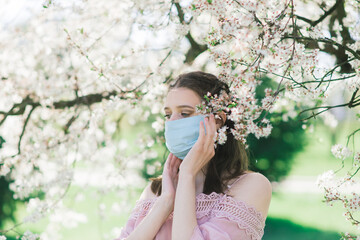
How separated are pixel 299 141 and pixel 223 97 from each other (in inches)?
231

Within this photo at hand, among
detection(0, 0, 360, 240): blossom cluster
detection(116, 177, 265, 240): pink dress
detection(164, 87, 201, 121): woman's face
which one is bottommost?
detection(116, 177, 265, 240): pink dress

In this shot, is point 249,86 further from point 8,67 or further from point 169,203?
point 8,67

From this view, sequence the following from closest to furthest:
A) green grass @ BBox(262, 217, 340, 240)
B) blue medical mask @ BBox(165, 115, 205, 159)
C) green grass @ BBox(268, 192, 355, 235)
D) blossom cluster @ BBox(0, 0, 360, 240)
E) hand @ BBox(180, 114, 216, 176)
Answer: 1. blossom cluster @ BBox(0, 0, 360, 240)
2. hand @ BBox(180, 114, 216, 176)
3. blue medical mask @ BBox(165, 115, 205, 159)
4. green grass @ BBox(262, 217, 340, 240)
5. green grass @ BBox(268, 192, 355, 235)

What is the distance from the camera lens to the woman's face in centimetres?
214

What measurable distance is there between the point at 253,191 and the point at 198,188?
314 mm

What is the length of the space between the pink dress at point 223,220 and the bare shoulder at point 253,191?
3cm

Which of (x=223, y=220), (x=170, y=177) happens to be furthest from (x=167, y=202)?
(x=223, y=220)

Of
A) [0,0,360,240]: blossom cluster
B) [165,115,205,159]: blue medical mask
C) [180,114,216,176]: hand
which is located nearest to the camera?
[0,0,360,240]: blossom cluster

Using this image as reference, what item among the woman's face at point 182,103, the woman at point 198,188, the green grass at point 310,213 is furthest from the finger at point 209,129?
the green grass at point 310,213

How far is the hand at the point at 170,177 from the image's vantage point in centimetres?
211

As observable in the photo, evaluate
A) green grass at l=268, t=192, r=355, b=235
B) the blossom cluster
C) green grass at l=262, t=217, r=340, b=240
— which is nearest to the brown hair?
the blossom cluster

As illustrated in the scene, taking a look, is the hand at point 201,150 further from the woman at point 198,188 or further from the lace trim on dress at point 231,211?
the lace trim on dress at point 231,211

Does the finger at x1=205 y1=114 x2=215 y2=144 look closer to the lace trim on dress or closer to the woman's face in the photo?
the woman's face

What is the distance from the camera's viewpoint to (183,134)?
210 cm
